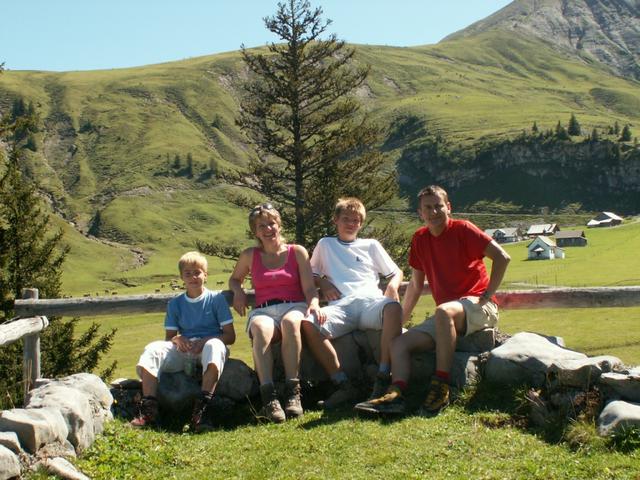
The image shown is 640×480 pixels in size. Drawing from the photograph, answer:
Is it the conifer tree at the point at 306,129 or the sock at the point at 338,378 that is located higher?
the conifer tree at the point at 306,129

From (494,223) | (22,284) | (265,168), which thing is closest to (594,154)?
(494,223)

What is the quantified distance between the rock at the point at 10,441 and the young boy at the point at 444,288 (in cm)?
315

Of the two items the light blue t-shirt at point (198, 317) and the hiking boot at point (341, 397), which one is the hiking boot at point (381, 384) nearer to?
the hiking boot at point (341, 397)

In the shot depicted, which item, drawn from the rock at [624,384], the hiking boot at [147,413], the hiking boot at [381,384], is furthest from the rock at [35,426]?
the rock at [624,384]

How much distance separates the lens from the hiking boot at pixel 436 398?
6625mm

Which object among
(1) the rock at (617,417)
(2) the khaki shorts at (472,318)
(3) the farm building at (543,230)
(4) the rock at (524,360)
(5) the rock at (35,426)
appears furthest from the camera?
(3) the farm building at (543,230)

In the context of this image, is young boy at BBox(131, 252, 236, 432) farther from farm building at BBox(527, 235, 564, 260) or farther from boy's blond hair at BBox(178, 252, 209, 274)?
farm building at BBox(527, 235, 564, 260)

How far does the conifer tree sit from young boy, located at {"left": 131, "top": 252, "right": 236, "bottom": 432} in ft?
74.6

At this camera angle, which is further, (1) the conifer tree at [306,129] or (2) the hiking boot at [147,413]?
(1) the conifer tree at [306,129]

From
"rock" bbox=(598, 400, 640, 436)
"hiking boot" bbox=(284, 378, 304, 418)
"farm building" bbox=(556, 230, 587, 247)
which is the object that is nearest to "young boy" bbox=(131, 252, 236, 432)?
"hiking boot" bbox=(284, 378, 304, 418)

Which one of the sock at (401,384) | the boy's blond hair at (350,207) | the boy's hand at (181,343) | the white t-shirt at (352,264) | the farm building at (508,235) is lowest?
the farm building at (508,235)

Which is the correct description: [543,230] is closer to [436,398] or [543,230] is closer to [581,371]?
[436,398]

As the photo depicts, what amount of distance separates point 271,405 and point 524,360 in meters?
2.57

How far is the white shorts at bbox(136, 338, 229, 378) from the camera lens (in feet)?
23.5
